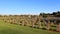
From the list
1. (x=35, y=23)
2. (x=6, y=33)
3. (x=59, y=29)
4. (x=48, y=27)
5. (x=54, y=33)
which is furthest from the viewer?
(x=35, y=23)

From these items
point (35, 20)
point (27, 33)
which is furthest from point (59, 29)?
point (35, 20)

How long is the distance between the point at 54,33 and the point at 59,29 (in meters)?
2.18

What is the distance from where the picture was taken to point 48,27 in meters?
23.9

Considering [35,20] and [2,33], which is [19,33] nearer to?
[2,33]

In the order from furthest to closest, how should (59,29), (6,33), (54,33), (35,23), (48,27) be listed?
1. (35,23)
2. (48,27)
3. (59,29)
4. (54,33)
5. (6,33)

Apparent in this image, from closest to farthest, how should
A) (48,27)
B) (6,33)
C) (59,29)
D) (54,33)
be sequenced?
(6,33)
(54,33)
(59,29)
(48,27)

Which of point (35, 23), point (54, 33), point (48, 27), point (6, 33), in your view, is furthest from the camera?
point (35, 23)

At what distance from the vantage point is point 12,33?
58.5 ft

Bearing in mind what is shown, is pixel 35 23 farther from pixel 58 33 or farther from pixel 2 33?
pixel 2 33

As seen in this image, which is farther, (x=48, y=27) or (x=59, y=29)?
(x=48, y=27)

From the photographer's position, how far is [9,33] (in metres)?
17.8

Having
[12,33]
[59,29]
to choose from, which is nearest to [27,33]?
[12,33]

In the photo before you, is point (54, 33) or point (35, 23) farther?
point (35, 23)

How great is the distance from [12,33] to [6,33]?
554mm
